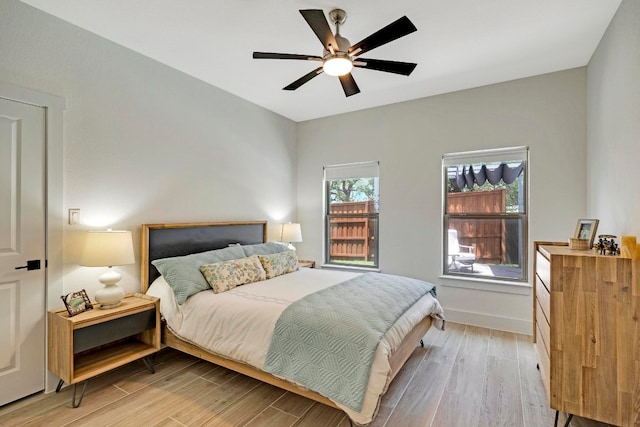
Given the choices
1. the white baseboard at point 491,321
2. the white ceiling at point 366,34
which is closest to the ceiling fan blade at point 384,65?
the white ceiling at point 366,34

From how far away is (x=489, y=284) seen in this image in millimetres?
3699

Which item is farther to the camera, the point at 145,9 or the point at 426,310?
the point at 426,310

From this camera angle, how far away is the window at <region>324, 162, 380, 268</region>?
4605mm

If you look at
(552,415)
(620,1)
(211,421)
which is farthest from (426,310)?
(620,1)

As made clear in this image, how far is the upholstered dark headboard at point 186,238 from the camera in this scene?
298 centimetres

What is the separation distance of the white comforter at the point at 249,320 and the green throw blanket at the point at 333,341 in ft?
0.21

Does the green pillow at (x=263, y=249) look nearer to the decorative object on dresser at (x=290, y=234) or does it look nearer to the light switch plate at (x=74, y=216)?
the decorative object on dresser at (x=290, y=234)

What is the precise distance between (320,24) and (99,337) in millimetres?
2778

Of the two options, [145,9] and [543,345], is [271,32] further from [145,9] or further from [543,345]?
[543,345]

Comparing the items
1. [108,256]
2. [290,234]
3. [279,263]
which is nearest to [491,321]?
[279,263]

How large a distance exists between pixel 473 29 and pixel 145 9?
2.65 m

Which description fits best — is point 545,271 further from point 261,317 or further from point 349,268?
point 349,268

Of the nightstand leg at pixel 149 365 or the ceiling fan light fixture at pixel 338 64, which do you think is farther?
the nightstand leg at pixel 149 365

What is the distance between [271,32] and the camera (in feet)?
8.69
